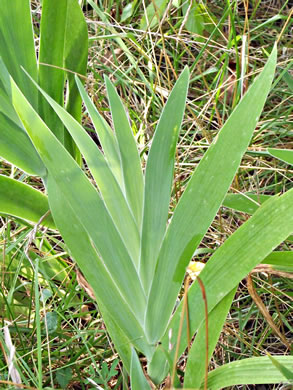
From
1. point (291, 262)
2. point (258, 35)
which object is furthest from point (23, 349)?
point (258, 35)

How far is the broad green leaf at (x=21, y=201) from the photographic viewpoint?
98 centimetres

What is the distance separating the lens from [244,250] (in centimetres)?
73

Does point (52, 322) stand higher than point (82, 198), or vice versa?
point (82, 198)

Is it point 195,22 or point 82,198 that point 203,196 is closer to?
point 82,198

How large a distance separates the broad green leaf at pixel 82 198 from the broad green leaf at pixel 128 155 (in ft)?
0.26

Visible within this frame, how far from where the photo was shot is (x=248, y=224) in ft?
2.39

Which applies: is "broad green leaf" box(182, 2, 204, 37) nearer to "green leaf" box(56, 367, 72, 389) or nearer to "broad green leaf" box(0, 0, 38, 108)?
"broad green leaf" box(0, 0, 38, 108)

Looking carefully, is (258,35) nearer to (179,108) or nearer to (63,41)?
(63,41)

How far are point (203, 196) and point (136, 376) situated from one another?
0.86 feet

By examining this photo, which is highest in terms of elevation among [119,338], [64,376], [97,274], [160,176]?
[160,176]

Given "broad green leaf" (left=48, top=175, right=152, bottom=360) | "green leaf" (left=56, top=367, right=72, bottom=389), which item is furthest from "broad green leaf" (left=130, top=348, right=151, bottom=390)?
"green leaf" (left=56, top=367, right=72, bottom=389)

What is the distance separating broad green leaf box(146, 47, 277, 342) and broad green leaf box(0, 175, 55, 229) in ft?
1.11

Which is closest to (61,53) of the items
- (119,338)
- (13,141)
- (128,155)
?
(13,141)

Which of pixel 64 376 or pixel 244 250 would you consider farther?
pixel 64 376
